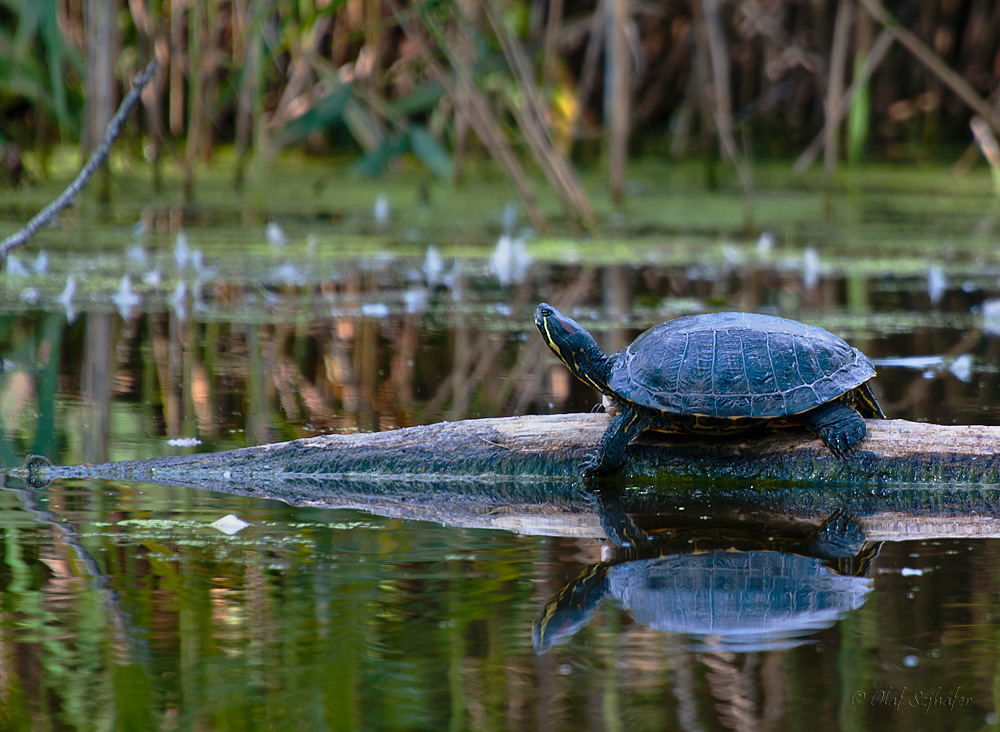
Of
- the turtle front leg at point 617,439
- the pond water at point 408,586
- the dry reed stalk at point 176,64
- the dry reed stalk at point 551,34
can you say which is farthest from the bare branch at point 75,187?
the dry reed stalk at point 176,64

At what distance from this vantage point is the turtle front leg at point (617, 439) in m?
2.79

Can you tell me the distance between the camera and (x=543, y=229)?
6809 mm

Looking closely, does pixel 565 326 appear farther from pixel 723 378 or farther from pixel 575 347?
pixel 723 378

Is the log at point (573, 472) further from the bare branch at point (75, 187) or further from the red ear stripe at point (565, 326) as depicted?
the bare branch at point (75, 187)

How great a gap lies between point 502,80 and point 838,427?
17.5 ft

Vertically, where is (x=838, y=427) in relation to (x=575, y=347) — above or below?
below

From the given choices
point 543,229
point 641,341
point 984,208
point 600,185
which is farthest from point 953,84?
point 641,341

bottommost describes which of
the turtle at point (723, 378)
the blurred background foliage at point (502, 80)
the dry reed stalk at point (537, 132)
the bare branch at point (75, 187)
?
the turtle at point (723, 378)

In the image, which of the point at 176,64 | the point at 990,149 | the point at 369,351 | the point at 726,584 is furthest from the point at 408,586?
the point at 990,149

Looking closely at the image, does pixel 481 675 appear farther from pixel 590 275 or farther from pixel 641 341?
pixel 590 275

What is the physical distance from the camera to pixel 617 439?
2.79m

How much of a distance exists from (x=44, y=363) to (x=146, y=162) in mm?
6242

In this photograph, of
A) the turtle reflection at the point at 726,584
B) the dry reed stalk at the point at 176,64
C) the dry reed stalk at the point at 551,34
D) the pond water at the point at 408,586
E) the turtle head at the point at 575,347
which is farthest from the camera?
the dry reed stalk at the point at 176,64

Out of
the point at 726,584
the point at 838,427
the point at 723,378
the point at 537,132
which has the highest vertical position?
the point at 537,132
